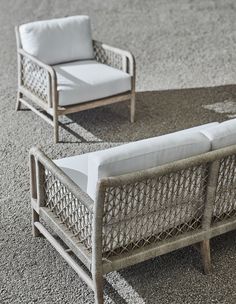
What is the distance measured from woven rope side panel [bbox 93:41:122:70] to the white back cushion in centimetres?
212

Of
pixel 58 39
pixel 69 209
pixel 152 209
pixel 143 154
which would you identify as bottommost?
pixel 69 209

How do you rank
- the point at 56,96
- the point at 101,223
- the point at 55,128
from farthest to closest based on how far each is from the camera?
the point at 55,128 → the point at 56,96 → the point at 101,223

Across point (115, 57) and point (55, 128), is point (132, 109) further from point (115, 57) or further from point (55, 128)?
point (55, 128)

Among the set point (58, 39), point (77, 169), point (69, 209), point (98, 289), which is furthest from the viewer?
point (58, 39)

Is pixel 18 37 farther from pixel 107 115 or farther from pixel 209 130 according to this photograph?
pixel 209 130

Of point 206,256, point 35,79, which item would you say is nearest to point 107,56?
point 35,79

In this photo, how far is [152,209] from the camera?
8.09 feet

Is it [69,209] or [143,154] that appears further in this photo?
[69,209]

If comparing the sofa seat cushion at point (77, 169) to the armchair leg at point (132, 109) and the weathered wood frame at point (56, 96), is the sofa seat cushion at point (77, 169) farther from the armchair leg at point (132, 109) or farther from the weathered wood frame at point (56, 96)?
the armchair leg at point (132, 109)

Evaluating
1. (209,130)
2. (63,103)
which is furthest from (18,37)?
(209,130)

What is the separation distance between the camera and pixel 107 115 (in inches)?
183

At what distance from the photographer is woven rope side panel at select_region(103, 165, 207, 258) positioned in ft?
7.75

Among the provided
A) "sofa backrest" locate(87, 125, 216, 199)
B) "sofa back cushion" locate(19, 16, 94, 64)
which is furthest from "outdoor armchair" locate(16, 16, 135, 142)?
"sofa backrest" locate(87, 125, 216, 199)

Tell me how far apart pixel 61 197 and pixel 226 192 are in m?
0.80
